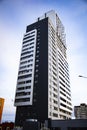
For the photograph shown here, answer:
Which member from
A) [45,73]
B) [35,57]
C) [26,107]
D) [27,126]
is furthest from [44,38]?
[27,126]

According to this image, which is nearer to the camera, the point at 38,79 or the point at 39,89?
the point at 39,89

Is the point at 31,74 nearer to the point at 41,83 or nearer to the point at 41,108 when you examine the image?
the point at 41,83

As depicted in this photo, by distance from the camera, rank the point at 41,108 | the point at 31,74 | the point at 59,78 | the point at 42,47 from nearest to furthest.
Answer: the point at 41,108
the point at 31,74
the point at 42,47
the point at 59,78

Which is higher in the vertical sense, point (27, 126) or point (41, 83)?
point (41, 83)

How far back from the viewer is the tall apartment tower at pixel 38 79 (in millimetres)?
73625

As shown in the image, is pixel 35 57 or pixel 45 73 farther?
pixel 35 57

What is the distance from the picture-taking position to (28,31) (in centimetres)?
10369

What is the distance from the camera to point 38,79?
79.4 metres

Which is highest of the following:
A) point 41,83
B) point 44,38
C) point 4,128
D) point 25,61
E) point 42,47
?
point 44,38

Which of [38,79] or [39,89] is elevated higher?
[38,79]

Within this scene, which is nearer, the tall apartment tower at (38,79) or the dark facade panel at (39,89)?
the dark facade panel at (39,89)

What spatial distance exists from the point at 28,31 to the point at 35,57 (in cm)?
2550

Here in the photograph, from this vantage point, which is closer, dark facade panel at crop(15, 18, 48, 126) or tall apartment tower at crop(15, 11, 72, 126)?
dark facade panel at crop(15, 18, 48, 126)

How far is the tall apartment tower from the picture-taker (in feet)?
242
